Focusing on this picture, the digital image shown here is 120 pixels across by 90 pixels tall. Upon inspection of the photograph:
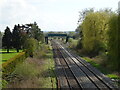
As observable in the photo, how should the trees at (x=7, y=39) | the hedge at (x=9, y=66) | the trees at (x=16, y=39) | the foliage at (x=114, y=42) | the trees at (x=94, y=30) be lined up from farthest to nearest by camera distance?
1. the trees at (x=16, y=39)
2. the trees at (x=7, y=39)
3. the trees at (x=94, y=30)
4. the foliage at (x=114, y=42)
5. the hedge at (x=9, y=66)

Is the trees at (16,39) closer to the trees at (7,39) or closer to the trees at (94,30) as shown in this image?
the trees at (7,39)

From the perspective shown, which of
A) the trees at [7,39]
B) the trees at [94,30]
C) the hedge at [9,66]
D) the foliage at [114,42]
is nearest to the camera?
the hedge at [9,66]

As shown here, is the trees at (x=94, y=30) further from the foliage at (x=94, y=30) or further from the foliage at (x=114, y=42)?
the foliage at (x=114, y=42)

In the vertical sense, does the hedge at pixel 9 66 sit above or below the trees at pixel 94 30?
below

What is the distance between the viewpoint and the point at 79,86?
1994cm

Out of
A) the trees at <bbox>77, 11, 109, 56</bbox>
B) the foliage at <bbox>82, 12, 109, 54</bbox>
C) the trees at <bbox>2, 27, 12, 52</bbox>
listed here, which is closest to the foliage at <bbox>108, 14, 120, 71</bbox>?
the trees at <bbox>77, 11, 109, 56</bbox>

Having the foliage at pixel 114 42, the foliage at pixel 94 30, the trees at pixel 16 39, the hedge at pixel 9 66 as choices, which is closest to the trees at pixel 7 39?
the trees at pixel 16 39

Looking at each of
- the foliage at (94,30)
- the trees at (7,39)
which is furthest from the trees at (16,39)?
the foliage at (94,30)

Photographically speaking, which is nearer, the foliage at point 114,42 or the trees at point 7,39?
the foliage at point 114,42

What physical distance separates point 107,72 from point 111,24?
5.61 metres

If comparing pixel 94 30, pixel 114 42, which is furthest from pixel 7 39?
pixel 114 42

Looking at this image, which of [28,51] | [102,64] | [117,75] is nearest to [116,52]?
[117,75]

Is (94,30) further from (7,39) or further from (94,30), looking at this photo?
(7,39)

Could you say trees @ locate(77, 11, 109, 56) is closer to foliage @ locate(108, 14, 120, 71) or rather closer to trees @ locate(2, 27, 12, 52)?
foliage @ locate(108, 14, 120, 71)
